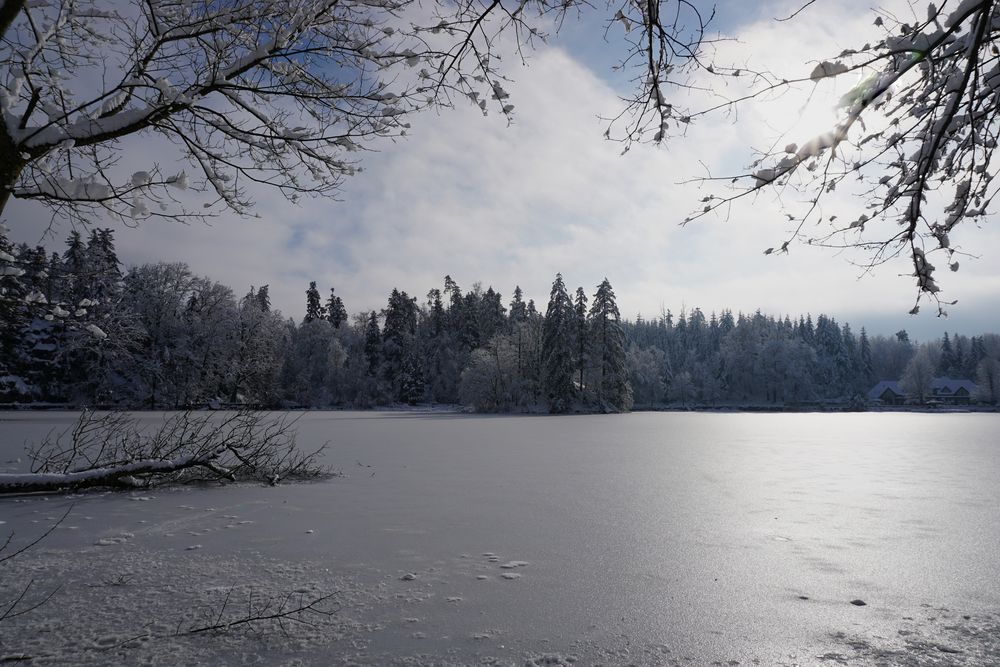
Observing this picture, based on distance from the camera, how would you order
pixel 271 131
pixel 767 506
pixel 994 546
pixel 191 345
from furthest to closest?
pixel 191 345, pixel 767 506, pixel 994 546, pixel 271 131

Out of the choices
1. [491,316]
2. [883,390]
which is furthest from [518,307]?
[883,390]

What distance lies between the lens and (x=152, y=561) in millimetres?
4387

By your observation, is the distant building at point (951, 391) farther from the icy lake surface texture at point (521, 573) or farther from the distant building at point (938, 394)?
the icy lake surface texture at point (521, 573)

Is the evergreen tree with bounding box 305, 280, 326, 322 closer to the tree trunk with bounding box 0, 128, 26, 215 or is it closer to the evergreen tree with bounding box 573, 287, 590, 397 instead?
the evergreen tree with bounding box 573, 287, 590, 397

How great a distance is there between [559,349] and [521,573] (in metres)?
40.1

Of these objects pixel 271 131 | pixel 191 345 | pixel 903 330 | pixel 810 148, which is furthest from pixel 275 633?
pixel 903 330

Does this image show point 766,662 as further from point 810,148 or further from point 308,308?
point 308,308

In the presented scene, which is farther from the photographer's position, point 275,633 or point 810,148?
point 275,633

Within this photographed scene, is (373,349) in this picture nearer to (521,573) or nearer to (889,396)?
(521,573)

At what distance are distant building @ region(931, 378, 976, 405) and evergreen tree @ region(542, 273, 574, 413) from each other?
61619 millimetres

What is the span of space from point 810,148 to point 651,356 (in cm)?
7386

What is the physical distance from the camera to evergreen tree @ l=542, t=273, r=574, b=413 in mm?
43844

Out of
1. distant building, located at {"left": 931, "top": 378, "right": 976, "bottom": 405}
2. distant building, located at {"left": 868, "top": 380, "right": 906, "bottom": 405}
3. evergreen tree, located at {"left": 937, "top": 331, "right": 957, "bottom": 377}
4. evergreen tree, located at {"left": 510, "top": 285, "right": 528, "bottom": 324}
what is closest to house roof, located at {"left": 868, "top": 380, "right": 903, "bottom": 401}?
distant building, located at {"left": 868, "top": 380, "right": 906, "bottom": 405}

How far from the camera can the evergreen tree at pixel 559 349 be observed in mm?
43844
